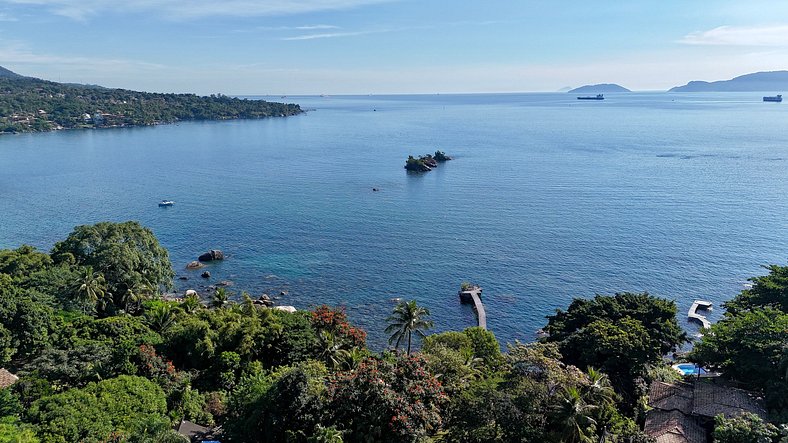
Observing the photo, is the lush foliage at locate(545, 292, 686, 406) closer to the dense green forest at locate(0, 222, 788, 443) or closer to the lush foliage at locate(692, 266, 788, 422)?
the dense green forest at locate(0, 222, 788, 443)

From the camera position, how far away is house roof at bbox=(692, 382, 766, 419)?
3316cm

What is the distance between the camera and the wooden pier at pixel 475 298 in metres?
59.2

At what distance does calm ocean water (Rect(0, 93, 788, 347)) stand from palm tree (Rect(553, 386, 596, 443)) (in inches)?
1061

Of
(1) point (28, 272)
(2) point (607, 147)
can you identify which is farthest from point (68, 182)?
(2) point (607, 147)

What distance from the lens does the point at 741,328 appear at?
1492 inches

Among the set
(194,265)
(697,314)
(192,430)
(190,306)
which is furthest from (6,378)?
(697,314)

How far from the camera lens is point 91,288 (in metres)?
47.6

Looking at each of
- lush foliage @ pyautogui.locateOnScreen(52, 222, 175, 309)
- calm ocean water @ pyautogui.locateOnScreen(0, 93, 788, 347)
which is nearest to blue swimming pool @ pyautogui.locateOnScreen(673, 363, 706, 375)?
calm ocean water @ pyautogui.locateOnScreen(0, 93, 788, 347)

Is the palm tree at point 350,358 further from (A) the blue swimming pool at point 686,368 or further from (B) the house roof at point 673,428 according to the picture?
(A) the blue swimming pool at point 686,368

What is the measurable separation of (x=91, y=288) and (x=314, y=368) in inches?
1103

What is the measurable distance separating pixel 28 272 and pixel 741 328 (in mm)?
66091

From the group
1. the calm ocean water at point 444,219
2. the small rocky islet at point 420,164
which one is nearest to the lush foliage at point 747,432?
the calm ocean water at point 444,219

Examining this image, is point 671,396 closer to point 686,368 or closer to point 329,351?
point 686,368

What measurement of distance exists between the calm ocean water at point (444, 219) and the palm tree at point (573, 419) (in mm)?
26938
